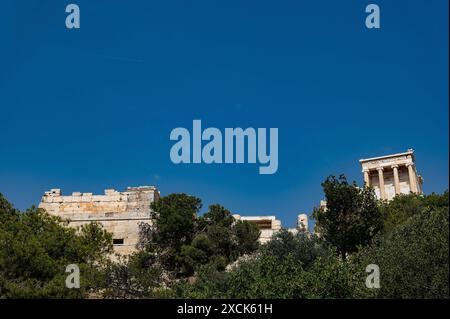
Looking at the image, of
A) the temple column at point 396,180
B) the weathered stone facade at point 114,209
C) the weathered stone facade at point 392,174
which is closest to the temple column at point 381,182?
the weathered stone facade at point 392,174

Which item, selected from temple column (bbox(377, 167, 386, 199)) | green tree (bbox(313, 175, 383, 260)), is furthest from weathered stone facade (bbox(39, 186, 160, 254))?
temple column (bbox(377, 167, 386, 199))

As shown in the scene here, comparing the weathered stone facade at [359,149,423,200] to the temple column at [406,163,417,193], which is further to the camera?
the weathered stone facade at [359,149,423,200]

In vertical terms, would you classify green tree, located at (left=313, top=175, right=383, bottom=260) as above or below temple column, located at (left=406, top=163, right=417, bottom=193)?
below

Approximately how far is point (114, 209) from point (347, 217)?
17.8 metres

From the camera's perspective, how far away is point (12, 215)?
28.5 metres

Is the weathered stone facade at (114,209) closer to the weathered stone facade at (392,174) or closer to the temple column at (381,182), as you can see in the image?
the temple column at (381,182)

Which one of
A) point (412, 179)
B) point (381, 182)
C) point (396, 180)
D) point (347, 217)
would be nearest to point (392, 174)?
point (381, 182)

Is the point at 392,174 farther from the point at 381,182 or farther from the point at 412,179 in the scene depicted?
the point at 412,179

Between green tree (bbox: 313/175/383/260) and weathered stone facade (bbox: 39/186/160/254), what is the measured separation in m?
12.4

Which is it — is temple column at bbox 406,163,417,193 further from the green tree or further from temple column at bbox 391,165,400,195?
the green tree

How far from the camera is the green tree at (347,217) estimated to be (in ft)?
82.7

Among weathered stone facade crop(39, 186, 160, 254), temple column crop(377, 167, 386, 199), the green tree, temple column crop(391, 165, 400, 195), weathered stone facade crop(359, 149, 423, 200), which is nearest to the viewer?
the green tree

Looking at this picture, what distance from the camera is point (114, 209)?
127ft

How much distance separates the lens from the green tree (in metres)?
25.2
